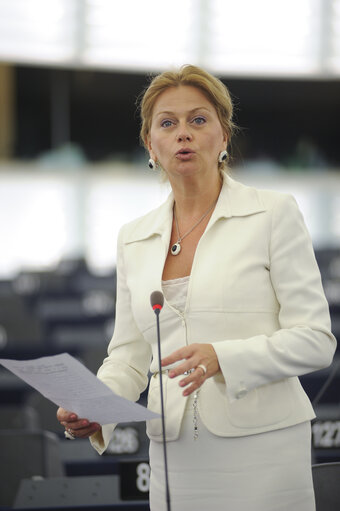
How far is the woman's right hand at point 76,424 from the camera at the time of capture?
1.82 m

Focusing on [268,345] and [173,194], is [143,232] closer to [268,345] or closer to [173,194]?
[173,194]

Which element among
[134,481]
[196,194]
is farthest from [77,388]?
[134,481]

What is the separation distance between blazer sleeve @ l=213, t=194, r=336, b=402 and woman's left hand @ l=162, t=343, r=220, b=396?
0.02m

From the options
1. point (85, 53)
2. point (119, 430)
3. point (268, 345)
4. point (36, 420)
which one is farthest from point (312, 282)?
point (85, 53)

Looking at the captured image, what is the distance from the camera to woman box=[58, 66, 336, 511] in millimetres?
1718

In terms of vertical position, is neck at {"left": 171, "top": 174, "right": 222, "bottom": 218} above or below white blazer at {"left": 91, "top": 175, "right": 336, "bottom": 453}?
above

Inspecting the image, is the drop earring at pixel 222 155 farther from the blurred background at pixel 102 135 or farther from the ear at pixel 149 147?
the blurred background at pixel 102 135

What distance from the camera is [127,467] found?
239 centimetres

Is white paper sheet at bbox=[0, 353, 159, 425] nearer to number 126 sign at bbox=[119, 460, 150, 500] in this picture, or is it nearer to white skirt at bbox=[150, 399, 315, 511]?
white skirt at bbox=[150, 399, 315, 511]

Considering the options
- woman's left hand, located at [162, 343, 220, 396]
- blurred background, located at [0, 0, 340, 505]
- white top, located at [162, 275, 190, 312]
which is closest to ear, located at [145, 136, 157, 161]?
white top, located at [162, 275, 190, 312]

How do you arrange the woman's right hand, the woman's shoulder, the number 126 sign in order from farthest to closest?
the number 126 sign → the woman's shoulder → the woman's right hand

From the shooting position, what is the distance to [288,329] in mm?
1720

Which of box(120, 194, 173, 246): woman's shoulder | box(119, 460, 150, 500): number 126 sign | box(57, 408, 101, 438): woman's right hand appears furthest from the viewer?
box(119, 460, 150, 500): number 126 sign

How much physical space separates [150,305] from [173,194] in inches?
11.5
